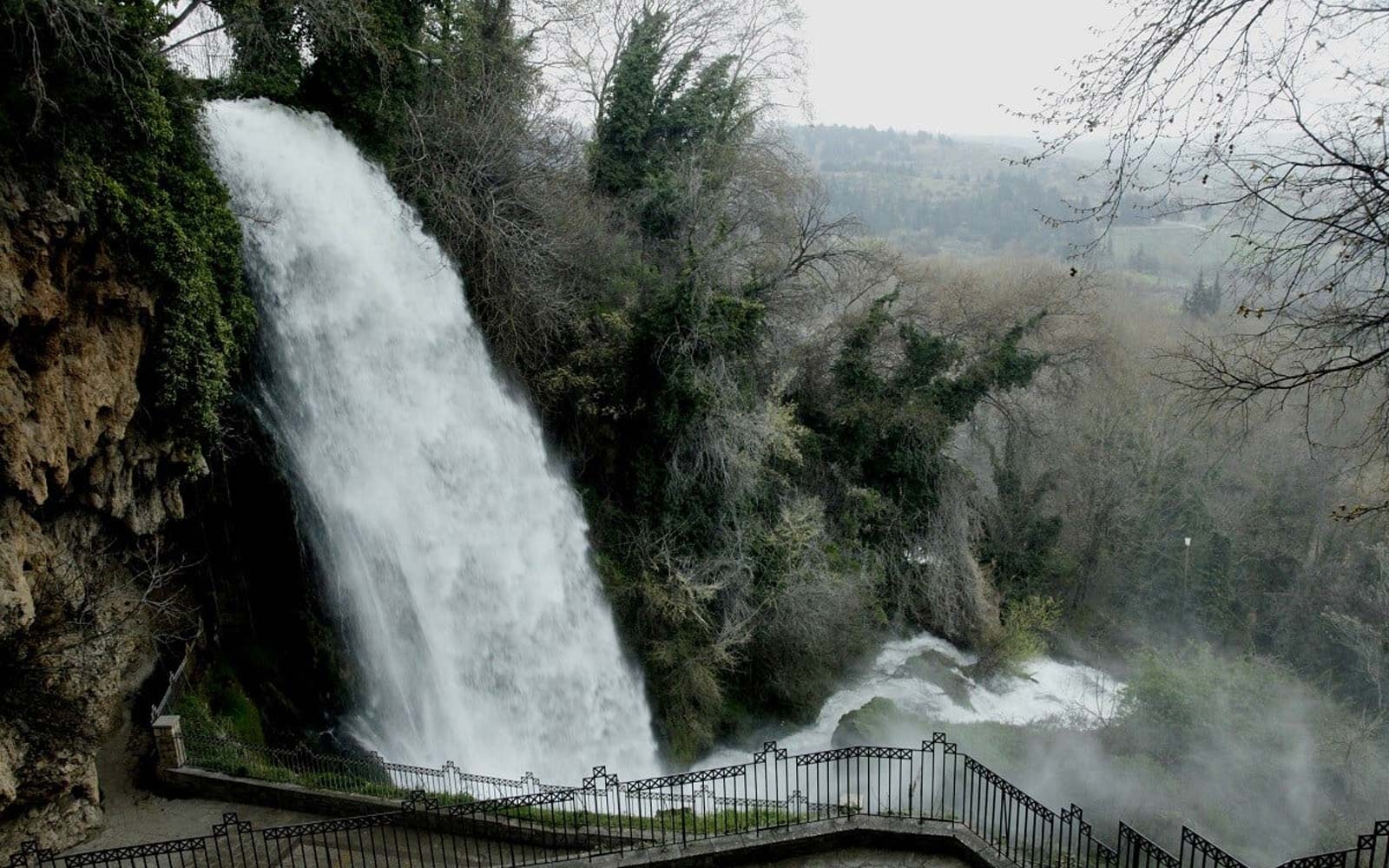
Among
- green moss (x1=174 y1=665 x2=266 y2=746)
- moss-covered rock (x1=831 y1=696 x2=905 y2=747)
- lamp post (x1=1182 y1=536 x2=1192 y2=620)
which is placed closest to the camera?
green moss (x1=174 y1=665 x2=266 y2=746)

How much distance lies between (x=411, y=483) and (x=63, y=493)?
12.6ft

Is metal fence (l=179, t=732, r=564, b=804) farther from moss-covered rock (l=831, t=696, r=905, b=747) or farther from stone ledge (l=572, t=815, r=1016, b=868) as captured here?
moss-covered rock (l=831, t=696, r=905, b=747)

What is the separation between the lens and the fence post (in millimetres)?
9312

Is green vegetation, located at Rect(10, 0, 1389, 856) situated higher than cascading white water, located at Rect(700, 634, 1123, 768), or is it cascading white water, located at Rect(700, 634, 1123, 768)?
green vegetation, located at Rect(10, 0, 1389, 856)

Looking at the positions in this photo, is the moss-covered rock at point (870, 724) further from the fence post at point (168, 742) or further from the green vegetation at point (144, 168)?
the green vegetation at point (144, 168)

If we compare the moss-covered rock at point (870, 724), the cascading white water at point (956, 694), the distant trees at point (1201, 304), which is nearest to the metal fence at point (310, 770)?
the cascading white water at point (956, 694)

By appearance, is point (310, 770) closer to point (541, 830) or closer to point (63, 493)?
point (541, 830)

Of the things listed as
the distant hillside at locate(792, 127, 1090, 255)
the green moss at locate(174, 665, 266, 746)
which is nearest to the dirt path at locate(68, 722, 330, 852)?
the green moss at locate(174, 665, 266, 746)

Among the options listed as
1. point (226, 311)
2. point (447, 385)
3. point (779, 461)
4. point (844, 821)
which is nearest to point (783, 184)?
point (779, 461)

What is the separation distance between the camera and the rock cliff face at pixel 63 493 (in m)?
7.03

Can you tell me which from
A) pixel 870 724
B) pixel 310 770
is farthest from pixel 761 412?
pixel 310 770

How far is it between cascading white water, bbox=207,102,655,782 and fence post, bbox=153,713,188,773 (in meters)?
2.03

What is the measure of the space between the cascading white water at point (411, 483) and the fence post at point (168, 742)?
2.03 metres

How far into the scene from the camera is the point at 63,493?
807cm
